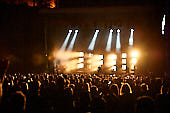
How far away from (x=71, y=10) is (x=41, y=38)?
5613mm

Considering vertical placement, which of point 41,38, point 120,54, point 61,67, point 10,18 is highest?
point 10,18

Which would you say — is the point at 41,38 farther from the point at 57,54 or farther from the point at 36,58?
the point at 57,54

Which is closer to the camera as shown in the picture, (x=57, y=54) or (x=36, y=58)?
(x=36, y=58)

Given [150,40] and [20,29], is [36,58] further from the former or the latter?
[150,40]

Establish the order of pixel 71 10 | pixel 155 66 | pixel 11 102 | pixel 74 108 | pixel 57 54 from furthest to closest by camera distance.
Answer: pixel 57 54 → pixel 71 10 → pixel 155 66 → pixel 74 108 → pixel 11 102

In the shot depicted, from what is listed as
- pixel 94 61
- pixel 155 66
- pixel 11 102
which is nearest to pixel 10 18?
pixel 94 61

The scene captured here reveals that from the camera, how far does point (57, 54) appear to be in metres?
28.8

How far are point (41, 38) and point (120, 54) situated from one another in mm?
11599

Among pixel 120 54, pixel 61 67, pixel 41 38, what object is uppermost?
pixel 41 38


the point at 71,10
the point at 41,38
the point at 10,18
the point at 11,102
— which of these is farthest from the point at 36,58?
the point at 11,102

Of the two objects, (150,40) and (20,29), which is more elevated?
(20,29)

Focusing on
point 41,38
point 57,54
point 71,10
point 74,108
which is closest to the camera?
point 74,108

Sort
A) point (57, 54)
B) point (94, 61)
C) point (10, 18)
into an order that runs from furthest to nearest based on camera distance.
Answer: point (94, 61) → point (57, 54) → point (10, 18)

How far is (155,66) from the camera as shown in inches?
746
